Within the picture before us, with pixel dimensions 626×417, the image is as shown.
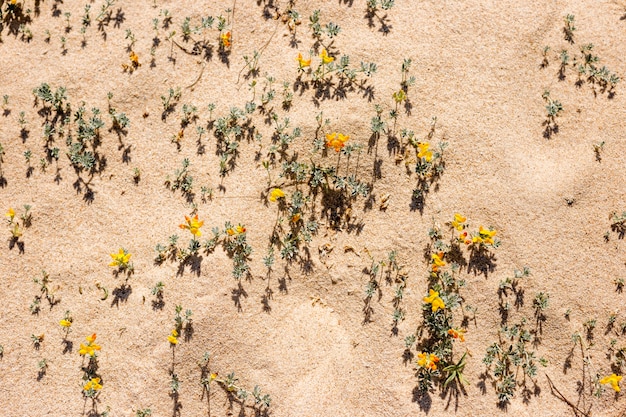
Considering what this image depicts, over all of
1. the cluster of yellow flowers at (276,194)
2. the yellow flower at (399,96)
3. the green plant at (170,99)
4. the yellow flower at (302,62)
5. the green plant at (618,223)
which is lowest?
the cluster of yellow flowers at (276,194)

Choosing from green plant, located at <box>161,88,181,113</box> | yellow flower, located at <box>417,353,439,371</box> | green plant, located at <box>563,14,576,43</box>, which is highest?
green plant, located at <box>563,14,576,43</box>

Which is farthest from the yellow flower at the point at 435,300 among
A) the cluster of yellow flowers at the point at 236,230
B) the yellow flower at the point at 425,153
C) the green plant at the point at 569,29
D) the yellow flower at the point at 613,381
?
the green plant at the point at 569,29

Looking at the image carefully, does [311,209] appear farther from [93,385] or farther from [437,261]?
[93,385]

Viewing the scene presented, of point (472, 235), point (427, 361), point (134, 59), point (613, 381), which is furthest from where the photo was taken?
point (134, 59)

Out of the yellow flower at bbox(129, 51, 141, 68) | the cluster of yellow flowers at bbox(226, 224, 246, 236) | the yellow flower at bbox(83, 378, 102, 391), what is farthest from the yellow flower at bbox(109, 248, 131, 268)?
the yellow flower at bbox(129, 51, 141, 68)

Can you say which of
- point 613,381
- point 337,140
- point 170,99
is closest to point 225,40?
point 170,99

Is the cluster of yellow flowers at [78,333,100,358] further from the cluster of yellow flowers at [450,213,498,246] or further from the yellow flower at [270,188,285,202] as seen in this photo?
the cluster of yellow flowers at [450,213,498,246]

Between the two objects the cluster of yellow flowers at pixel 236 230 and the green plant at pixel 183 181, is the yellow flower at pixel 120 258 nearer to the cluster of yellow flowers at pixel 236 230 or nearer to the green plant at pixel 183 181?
the green plant at pixel 183 181
